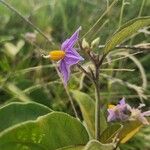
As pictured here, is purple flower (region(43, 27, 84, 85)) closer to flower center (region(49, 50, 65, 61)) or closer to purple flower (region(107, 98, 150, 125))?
flower center (region(49, 50, 65, 61))

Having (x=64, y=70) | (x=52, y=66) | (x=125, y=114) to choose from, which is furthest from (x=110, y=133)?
(x=52, y=66)

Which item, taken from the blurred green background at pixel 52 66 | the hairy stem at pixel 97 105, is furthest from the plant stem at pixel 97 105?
the blurred green background at pixel 52 66

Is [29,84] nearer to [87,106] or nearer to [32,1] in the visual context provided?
[32,1]

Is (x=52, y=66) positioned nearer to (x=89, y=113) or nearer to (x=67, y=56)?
(x=89, y=113)

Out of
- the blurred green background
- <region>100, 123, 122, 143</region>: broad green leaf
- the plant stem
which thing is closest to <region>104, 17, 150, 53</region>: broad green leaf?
the plant stem

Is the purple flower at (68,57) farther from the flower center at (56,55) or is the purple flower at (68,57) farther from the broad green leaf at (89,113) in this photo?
the broad green leaf at (89,113)
